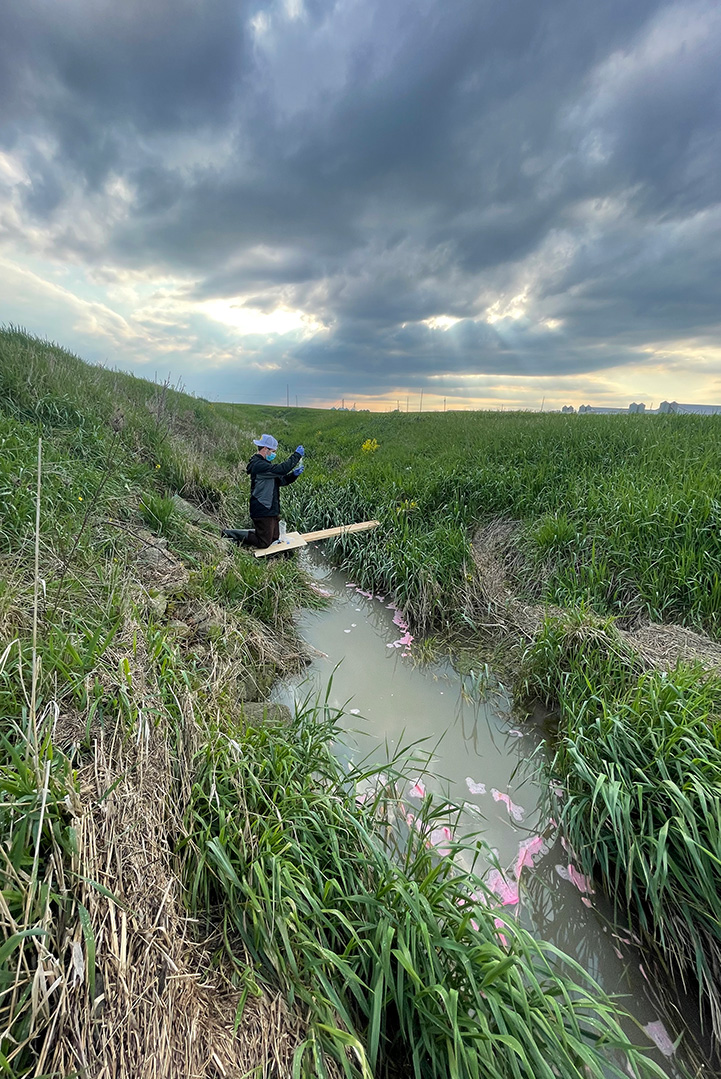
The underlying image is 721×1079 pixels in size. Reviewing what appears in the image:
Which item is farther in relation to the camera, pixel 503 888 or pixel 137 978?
pixel 503 888

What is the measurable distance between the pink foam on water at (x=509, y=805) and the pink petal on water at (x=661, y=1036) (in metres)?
1.00

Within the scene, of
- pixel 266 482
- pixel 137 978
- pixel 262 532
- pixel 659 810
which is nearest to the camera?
pixel 137 978

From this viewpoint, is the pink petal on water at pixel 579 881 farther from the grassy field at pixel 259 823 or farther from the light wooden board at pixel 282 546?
the light wooden board at pixel 282 546

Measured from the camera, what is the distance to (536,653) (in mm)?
3955

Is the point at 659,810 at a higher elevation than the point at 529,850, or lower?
higher

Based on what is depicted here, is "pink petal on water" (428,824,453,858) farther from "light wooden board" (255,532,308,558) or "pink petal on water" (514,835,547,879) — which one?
"light wooden board" (255,532,308,558)

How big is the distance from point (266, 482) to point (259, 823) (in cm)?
474

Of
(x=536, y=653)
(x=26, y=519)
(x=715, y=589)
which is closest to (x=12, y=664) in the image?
(x=26, y=519)

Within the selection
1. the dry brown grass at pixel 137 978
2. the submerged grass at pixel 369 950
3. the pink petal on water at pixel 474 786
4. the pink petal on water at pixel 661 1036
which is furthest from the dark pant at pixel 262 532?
the pink petal on water at pixel 661 1036

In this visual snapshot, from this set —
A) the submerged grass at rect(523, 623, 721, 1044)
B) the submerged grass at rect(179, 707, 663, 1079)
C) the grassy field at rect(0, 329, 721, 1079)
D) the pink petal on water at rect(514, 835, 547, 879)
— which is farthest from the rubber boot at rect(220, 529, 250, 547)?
the pink petal on water at rect(514, 835, 547, 879)

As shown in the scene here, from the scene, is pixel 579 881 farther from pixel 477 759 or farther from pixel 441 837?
pixel 477 759

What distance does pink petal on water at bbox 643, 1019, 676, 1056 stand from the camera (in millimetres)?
1783

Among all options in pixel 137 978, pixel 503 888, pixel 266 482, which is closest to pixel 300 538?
pixel 266 482

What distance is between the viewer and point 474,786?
9.90 ft
